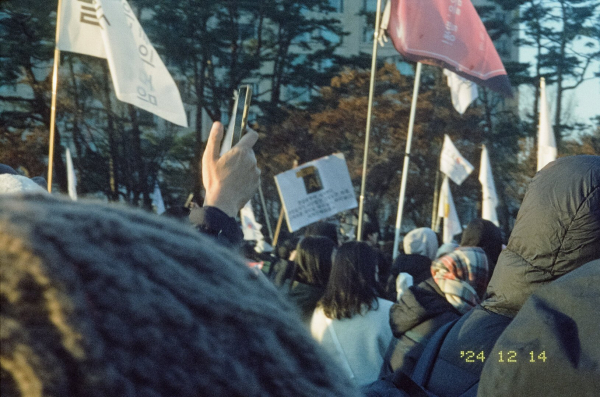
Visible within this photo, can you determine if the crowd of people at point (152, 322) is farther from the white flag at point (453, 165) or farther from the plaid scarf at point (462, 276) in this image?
the white flag at point (453, 165)

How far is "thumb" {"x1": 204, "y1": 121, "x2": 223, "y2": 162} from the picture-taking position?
5.55ft

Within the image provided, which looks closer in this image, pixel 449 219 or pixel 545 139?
pixel 545 139

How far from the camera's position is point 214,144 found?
172 centimetres

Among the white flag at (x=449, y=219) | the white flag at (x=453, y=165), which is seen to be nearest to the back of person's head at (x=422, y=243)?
the white flag at (x=449, y=219)

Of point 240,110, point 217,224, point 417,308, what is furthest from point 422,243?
point 217,224

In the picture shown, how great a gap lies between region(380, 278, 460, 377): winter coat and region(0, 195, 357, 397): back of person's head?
69.4 inches

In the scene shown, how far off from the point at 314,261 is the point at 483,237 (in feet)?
3.76

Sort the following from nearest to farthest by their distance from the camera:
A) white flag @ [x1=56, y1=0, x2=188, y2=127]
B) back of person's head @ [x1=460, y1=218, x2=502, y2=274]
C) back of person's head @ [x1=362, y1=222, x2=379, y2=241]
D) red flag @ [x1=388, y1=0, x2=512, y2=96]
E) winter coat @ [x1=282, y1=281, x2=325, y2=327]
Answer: winter coat @ [x1=282, y1=281, x2=325, y2=327] → back of person's head @ [x1=460, y1=218, x2=502, y2=274] → white flag @ [x1=56, y1=0, x2=188, y2=127] → red flag @ [x1=388, y1=0, x2=512, y2=96] → back of person's head @ [x1=362, y1=222, x2=379, y2=241]

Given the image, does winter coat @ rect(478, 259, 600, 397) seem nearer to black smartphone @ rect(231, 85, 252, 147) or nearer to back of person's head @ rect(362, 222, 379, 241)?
black smartphone @ rect(231, 85, 252, 147)

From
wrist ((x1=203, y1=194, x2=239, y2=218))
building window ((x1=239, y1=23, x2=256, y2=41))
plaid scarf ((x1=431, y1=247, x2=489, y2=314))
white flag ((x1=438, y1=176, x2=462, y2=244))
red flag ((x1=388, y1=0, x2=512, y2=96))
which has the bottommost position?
white flag ((x1=438, y1=176, x2=462, y2=244))

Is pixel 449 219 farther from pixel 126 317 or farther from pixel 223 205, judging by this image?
pixel 126 317

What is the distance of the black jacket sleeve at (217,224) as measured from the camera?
1.52 m

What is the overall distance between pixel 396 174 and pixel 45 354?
20.9m

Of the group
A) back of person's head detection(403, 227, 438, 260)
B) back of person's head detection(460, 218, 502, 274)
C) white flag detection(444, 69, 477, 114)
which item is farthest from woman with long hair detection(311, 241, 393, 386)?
white flag detection(444, 69, 477, 114)
